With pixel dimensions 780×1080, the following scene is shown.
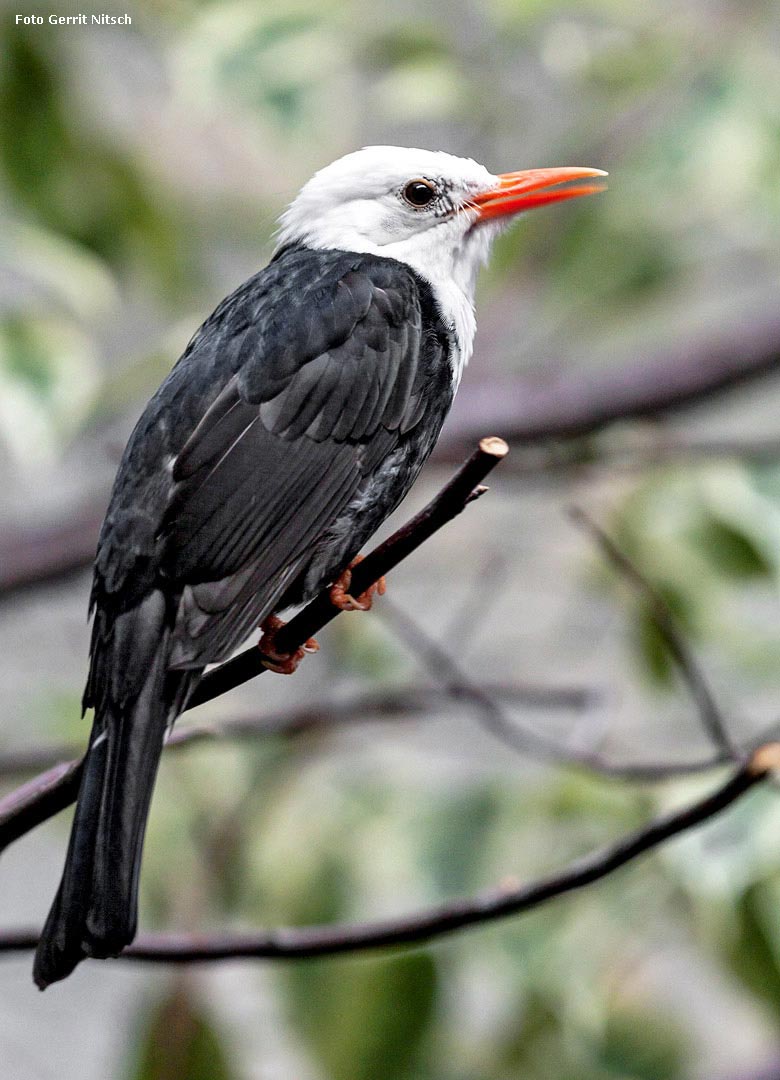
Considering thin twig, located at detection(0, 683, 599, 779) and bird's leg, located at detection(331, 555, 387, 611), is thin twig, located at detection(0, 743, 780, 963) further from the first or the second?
thin twig, located at detection(0, 683, 599, 779)

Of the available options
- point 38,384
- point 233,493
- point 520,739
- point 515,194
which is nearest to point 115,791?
point 233,493

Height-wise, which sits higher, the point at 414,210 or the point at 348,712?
the point at 414,210

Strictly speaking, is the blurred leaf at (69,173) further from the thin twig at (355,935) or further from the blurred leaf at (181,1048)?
the thin twig at (355,935)

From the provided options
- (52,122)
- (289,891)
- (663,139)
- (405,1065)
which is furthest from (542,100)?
(405,1065)

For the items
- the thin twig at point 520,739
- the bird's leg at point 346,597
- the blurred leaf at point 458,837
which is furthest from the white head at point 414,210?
the blurred leaf at point 458,837

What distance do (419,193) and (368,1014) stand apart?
163 cm

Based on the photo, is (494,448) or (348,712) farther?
(348,712)

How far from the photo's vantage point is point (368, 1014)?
117 inches

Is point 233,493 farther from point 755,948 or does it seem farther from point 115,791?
point 755,948

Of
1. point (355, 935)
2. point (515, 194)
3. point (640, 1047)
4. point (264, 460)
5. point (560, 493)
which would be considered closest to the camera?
point (264, 460)

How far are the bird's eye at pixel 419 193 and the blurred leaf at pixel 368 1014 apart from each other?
150 centimetres

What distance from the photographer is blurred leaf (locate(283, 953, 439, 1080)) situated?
9.71 ft

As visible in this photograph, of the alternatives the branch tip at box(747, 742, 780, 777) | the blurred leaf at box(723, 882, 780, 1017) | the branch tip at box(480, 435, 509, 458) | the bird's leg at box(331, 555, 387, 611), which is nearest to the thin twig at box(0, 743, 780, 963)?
the branch tip at box(747, 742, 780, 777)

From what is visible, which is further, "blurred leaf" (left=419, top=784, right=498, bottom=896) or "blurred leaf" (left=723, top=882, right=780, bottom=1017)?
"blurred leaf" (left=419, top=784, right=498, bottom=896)
